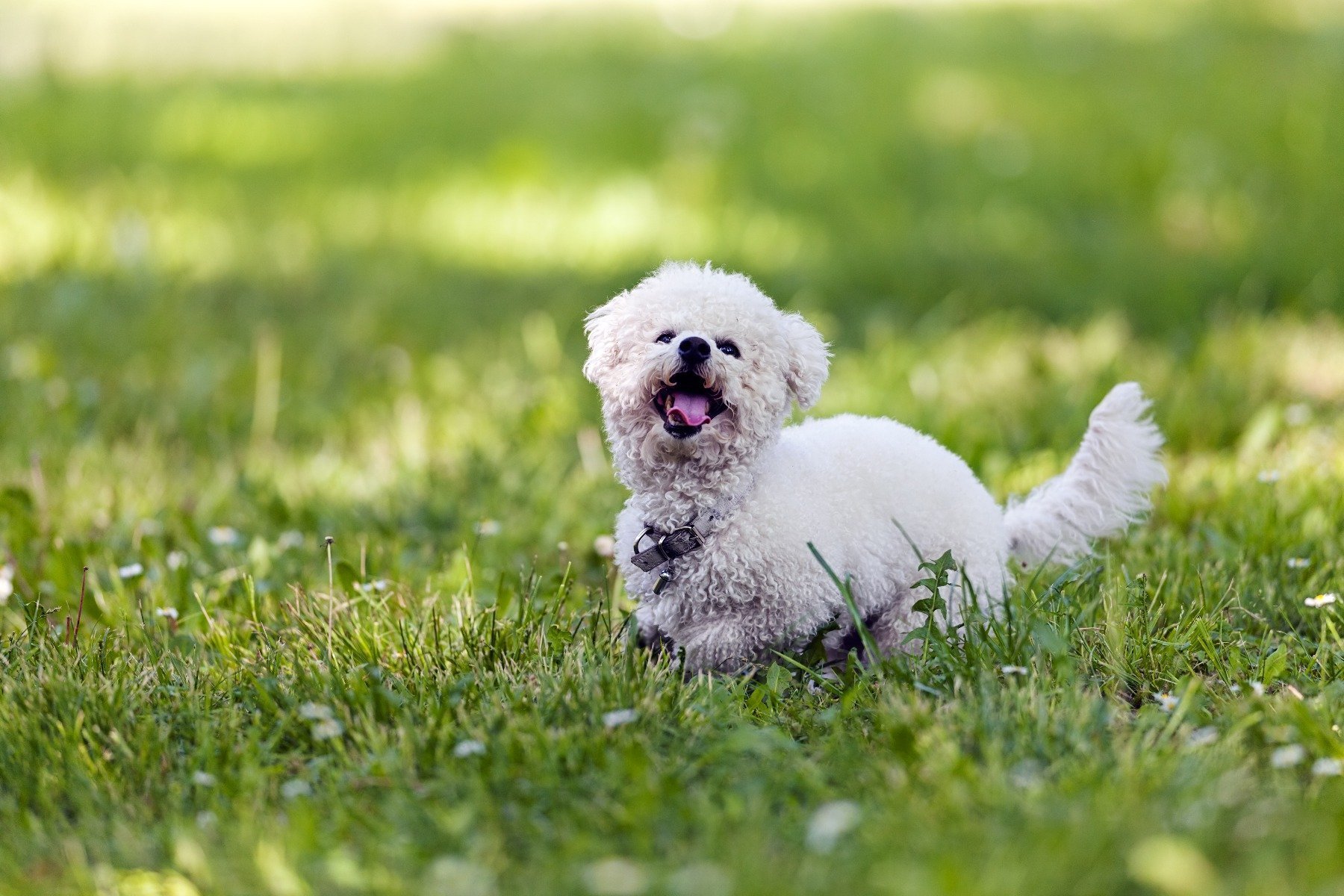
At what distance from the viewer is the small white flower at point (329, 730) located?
8.16 feet

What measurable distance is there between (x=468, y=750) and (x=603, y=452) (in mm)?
2214

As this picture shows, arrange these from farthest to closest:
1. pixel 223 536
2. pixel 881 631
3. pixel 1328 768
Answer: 1. pixel 223 536
2. pixel 881 631
3. pixel 1328 768

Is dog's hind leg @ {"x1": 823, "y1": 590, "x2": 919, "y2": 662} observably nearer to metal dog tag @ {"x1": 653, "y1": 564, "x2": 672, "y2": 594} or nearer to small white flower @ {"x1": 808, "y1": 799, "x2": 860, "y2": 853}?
metal dog tag @ {"x1": 653, "y1": 564, "x2": 672, "y2": 594}

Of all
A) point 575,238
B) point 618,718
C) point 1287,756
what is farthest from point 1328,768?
point 575,238

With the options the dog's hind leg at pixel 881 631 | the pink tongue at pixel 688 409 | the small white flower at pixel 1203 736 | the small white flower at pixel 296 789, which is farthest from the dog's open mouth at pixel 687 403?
the small white flower at pixel 1203 736

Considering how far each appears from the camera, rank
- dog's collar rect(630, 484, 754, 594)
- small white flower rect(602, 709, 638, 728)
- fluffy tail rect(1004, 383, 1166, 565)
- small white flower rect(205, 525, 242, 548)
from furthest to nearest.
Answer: small white flower rect(205, 525, 242, 548), fluffy tail rect(1004, 383, 1166, 565), dog's collar rect(630, 484, 754, 594), small white flower rect(602, 709, 638, 728)

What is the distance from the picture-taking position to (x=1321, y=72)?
8766mm

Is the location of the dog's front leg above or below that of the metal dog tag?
below

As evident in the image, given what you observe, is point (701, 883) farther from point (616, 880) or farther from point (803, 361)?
point (803, 361)

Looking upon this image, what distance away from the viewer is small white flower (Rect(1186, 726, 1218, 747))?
2326 mm

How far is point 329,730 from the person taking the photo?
2490mm

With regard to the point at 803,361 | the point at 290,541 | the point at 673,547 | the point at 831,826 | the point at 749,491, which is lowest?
the point at 290,541

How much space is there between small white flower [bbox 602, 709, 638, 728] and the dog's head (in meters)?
0.55

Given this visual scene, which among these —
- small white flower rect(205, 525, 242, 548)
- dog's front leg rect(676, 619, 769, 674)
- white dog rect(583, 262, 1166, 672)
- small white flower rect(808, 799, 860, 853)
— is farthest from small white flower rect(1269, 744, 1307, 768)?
small white flower rect(205, 525, 242, 548)
